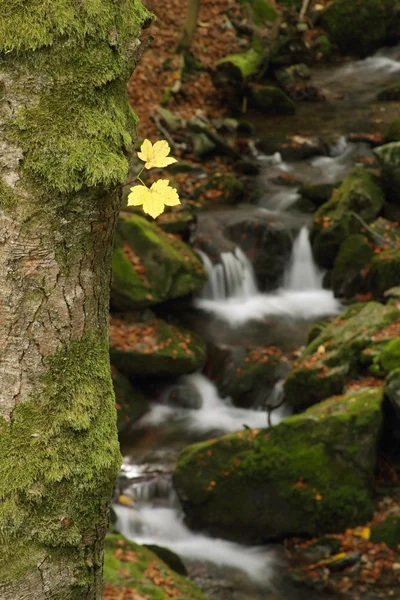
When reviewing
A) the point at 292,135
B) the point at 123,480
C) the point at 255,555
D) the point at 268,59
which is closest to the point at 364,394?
the point at 255,555

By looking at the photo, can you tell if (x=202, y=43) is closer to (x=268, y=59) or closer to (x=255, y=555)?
(x=268, y=59)

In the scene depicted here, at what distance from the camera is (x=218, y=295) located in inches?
455

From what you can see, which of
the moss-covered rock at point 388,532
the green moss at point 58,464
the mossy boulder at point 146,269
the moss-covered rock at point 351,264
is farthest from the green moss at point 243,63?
the green moss at point 58,464

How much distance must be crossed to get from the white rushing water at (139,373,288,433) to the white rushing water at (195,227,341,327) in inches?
57.5

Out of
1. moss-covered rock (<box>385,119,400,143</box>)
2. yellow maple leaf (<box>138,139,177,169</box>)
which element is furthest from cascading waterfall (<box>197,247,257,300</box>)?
yellow maple leaf (<box>138,139,177,169</box>)

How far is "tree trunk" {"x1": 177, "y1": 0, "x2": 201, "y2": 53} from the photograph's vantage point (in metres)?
16.8

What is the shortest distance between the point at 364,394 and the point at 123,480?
8.86 feet

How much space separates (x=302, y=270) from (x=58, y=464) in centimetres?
1044

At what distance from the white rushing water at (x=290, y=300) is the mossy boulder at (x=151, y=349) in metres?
1.10

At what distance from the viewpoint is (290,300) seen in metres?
11.8

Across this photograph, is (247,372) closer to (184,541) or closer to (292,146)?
(184,541)

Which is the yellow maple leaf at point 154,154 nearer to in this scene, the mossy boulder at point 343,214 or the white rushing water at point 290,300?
the white rushing water at point 290,300

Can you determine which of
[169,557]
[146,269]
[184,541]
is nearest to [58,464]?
[169,557]

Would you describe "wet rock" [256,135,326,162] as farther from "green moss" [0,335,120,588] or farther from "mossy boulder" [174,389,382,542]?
"green moss" [0,335,120,588]
